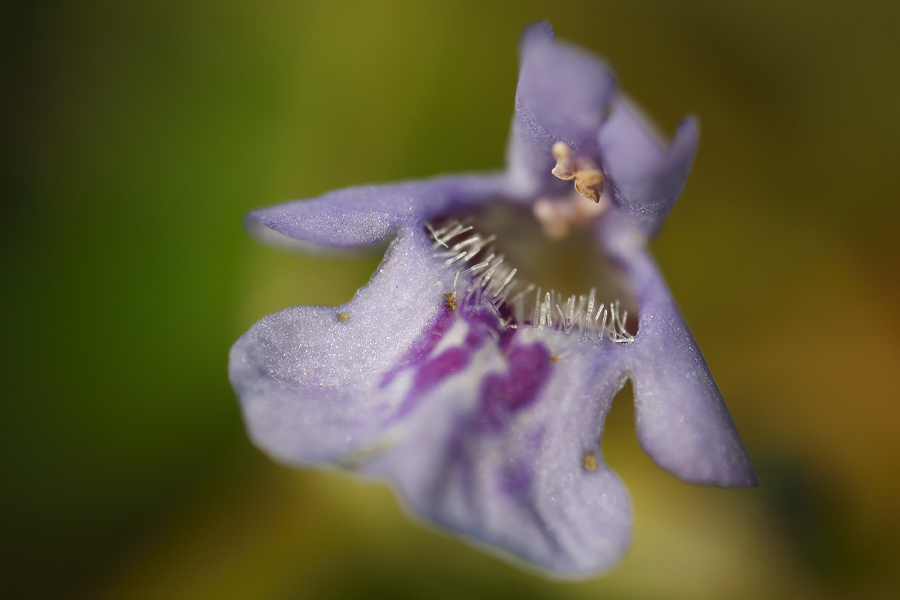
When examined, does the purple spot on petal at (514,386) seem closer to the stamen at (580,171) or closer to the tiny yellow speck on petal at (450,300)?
the tiny yellow speck on petal at (450,300)

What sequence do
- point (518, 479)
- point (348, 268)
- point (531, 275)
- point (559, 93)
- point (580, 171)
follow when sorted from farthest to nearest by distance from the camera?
point (348, 268) < point (531, 275) < point (580, 171) < point (559, 93) < point (518, 479)

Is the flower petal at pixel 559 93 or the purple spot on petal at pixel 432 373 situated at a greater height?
the flower petal at pixel 559 93

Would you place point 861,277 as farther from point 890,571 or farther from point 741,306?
point 890,571

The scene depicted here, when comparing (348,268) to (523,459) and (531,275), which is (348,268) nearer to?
(531,275)

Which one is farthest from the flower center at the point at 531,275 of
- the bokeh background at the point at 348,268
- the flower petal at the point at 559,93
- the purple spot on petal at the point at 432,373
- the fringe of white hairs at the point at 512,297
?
the bokeh background at the point at 348,268

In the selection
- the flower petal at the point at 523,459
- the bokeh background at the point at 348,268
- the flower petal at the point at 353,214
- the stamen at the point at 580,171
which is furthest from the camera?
the bokeh background at the point at 348,268

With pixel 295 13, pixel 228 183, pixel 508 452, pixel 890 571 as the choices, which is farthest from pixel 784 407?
pixel 295 13

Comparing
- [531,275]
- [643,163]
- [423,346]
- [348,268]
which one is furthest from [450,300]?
[348,268]
